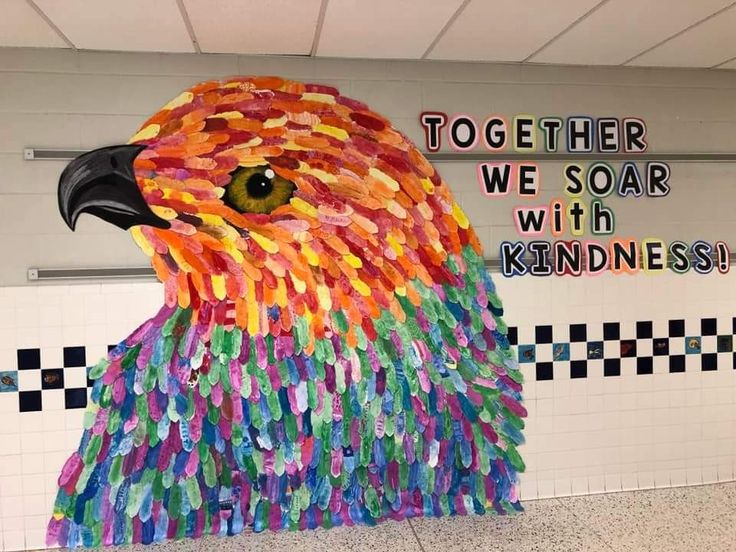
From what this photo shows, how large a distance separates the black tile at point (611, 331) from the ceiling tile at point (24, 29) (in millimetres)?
3150

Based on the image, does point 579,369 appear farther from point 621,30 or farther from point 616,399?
point 621,30

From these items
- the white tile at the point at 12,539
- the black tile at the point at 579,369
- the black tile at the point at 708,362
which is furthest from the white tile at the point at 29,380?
the black tile at the point at 708,362

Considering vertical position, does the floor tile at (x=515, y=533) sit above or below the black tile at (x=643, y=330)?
below

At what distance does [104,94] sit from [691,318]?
3.40 meters

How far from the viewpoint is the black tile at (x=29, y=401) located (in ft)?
9.25

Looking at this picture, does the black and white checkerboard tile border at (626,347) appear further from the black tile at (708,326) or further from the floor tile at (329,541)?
the floor tile at (329,541)

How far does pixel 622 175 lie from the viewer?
322 centimetres

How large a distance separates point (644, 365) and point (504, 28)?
2.02 m

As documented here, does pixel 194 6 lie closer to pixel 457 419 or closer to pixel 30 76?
pixel 30 76

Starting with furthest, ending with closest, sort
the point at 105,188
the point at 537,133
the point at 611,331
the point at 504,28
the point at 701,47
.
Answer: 1. the point at 611,331
2. the point at 537,133
3. the point at 701,47
4. the point at 105,188
5. the point at 504,28

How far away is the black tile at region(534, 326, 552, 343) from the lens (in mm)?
3191

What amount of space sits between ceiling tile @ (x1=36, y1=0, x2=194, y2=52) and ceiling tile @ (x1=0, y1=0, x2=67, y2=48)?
64 mm

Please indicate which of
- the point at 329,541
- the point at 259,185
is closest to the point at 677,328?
the point at 329,541

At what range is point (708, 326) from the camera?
336 centimetres
